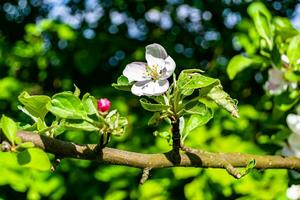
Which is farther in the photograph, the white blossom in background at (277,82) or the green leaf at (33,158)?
the white blossom in background at (277,82)

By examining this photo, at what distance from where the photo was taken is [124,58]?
7.41 ft

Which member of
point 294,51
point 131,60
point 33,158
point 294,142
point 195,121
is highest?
point 33,158

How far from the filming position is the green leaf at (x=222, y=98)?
2.76 ft

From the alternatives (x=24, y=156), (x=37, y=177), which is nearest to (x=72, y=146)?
(x=24, y=156)

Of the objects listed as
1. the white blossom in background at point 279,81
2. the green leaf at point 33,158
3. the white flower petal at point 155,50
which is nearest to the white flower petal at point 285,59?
the white blossom in background at point 279,81

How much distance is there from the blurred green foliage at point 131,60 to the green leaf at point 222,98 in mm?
542

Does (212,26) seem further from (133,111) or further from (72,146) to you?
(72,146)

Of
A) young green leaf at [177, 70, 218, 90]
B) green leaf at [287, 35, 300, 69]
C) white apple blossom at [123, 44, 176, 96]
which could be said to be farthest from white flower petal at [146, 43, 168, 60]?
green leaf at [287, 35, 300, 69]

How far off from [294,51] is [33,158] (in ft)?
2.73

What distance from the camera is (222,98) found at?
843mm

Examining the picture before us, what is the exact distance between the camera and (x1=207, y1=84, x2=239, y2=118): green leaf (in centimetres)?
84

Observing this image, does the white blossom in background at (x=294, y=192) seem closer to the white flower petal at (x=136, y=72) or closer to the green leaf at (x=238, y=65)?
the green leaf at (x=238, y=65)

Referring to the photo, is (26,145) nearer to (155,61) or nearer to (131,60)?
(155,61)

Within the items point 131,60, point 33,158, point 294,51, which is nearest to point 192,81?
point 33,158
